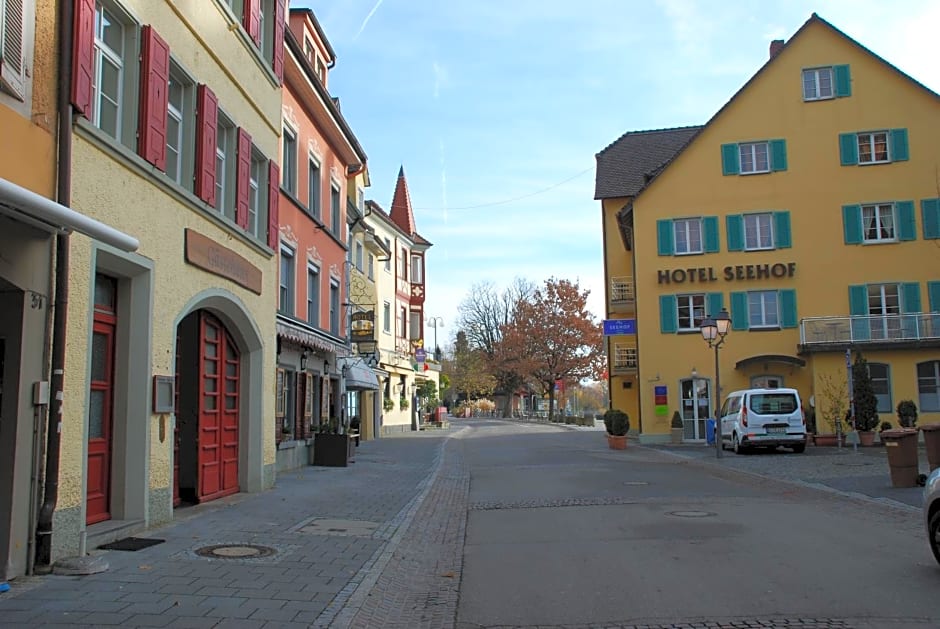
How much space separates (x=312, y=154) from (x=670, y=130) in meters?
27.4

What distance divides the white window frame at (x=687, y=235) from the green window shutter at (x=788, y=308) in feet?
12.0

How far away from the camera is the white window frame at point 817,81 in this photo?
3288cm

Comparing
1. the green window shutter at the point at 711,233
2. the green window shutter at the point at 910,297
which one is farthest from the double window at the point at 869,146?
the green window shutter at the point at 711,233

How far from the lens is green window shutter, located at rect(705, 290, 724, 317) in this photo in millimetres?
32938

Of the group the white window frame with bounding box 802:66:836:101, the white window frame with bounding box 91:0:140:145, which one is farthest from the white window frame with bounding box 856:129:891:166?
the white window frame with bounding box 91:0:140:145

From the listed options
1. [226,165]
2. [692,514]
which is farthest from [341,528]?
[226,165]

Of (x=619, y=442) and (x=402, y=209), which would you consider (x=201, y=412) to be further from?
(x=402, y=209)

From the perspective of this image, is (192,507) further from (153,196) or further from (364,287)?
(364,287)

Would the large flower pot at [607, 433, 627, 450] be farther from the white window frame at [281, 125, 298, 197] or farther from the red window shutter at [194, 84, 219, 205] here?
the red window shutter at [194, 84, 219, 205]

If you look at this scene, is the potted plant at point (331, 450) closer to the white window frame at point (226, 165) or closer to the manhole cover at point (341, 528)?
the white window frame at point (226, 165)

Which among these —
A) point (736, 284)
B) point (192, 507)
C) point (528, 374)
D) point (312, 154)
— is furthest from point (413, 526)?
point (528, 374)

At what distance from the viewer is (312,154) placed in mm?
20703

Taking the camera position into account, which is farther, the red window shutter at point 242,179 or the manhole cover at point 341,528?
the red window shutter at point 242,179

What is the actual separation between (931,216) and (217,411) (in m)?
28.8
